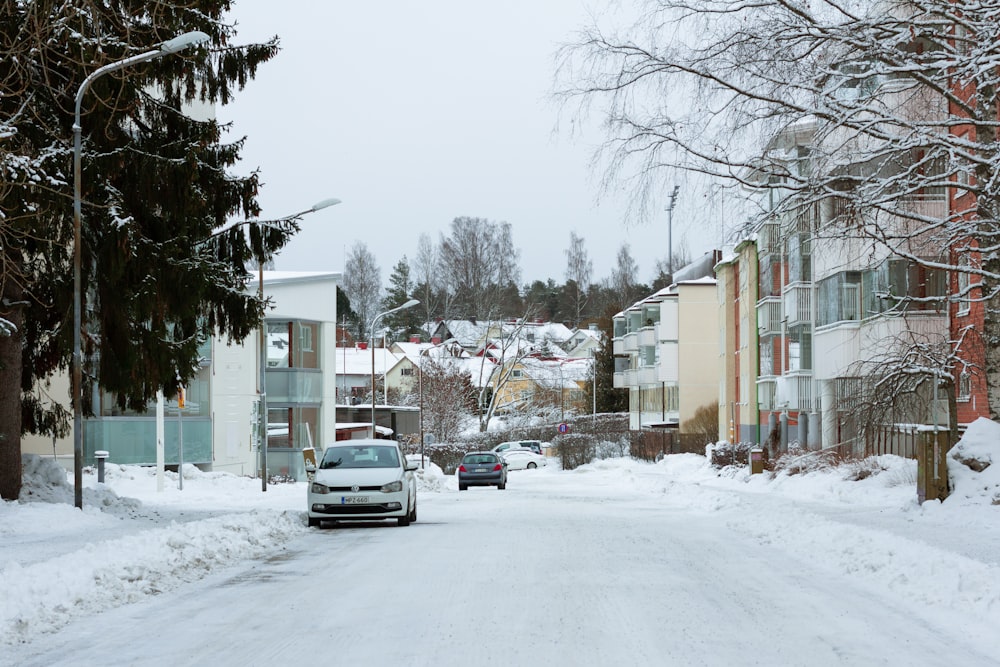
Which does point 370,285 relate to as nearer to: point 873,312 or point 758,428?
point 758,428

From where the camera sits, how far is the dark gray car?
48562 mm

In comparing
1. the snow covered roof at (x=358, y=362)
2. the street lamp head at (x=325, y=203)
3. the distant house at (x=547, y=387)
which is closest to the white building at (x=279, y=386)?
the street lamp head at (x=325, y=203)

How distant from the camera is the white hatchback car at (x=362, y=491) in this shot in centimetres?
2258

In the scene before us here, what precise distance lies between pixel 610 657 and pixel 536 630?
1.31m

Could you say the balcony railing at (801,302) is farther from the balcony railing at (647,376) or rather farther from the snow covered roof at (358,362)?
the snow covered roof at (358,362)

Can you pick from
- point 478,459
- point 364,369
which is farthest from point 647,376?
point 364,369

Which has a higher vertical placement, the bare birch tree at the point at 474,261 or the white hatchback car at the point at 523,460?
the bare birch tree at the point at 474,261

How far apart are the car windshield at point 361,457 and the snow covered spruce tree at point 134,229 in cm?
304

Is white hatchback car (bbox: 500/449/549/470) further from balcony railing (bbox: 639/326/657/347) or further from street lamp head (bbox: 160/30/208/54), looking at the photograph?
street lamp head (bbox: 160/30/208/54)

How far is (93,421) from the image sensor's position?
40.8m

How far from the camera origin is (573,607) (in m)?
11.1

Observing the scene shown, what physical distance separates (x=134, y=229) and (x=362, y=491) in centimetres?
615

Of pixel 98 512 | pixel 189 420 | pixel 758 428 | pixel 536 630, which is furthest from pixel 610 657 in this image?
pixel 758 428

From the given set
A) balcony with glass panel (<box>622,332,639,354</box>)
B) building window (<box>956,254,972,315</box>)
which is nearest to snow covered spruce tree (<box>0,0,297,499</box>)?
building window (<box>956,254,972,315</box>)
